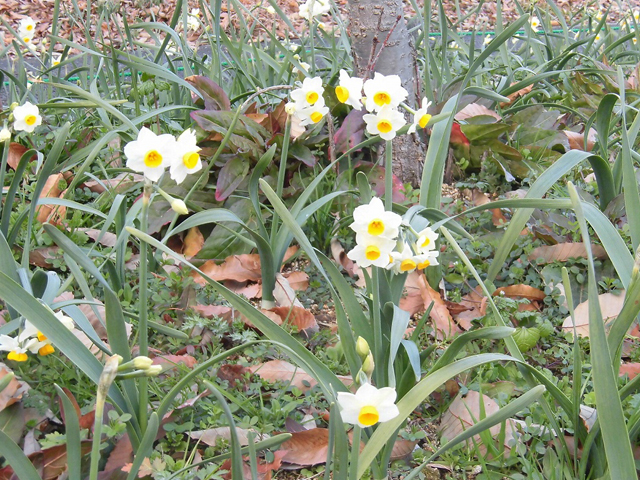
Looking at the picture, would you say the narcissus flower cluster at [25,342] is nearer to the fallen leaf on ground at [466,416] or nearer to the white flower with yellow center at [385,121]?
the white flower with yellow center at [385,121]

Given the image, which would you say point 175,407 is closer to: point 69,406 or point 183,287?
point 69,406

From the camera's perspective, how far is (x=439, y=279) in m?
1.83

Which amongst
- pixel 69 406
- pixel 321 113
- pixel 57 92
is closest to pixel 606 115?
pixel 321 113

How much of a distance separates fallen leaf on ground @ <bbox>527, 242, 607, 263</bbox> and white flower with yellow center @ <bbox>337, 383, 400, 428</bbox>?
47.6 inches

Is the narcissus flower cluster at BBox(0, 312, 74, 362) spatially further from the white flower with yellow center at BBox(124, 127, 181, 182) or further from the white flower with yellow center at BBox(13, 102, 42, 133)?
the white flower with yellow center at BBox(13, 102, 42, 133)

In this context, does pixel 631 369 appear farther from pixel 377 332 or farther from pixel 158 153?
pixel 158 153

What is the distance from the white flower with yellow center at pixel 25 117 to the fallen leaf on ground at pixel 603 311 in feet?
5.42

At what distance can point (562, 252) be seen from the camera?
187cm

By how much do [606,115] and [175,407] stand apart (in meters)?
1.57

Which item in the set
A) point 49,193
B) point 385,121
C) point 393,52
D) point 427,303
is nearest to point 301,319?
point 427,303

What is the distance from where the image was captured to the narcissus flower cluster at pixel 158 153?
3.24ft

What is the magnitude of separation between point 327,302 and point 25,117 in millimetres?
1067

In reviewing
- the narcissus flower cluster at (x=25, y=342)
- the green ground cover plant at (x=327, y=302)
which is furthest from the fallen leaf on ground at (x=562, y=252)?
the narcissus flower cluster at (x=25, y=342)

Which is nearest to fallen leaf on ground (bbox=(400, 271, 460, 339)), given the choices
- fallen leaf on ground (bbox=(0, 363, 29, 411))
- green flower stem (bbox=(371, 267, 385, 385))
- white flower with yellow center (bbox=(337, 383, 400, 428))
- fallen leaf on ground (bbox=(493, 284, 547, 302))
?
fallen leaf on ground (bbox=(493, 284, 547, 302))
